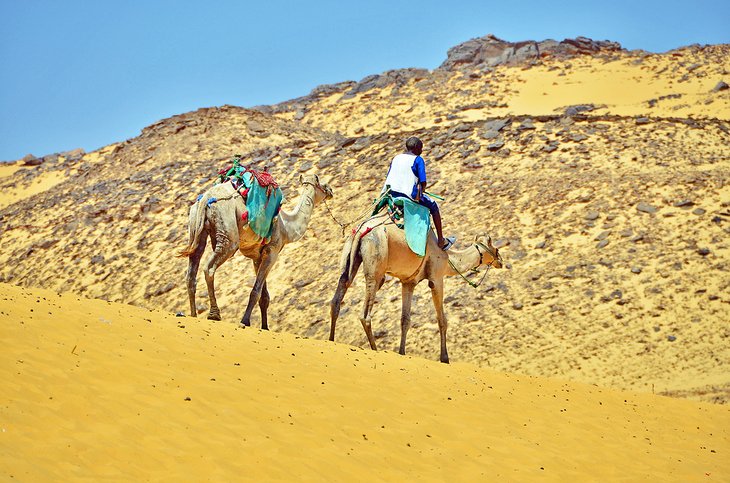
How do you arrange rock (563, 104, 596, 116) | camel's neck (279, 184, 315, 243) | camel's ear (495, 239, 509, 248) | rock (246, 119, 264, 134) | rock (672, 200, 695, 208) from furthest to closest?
rock (563, 104, 596, 116), rock (246, 119, 264, 134), camel's ear (495, 239, 509, 248), rock (672, 200, 695, 208), camel's neck (279, 184, 315, 243)

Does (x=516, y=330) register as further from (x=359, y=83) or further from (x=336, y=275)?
(x=359, y=83)

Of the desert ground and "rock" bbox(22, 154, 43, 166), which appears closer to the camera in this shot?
the desert ground

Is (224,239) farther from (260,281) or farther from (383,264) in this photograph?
(383,264)

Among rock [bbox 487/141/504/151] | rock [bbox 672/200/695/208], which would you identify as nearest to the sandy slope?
rock [bbox 672/200/695/208]

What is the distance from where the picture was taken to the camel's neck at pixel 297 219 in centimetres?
1512

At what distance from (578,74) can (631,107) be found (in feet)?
33.6

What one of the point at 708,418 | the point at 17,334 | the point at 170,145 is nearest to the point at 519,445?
the point at 708,418

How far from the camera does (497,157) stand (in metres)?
24.5

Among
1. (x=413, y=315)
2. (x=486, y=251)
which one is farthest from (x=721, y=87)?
(x=486, y=251)

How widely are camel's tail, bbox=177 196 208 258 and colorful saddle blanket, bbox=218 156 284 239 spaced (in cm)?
67

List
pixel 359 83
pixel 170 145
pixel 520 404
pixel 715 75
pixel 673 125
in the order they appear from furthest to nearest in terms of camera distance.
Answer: pixel 359 83 → pixel 715 75 → pixel 170 145 → pixel 673 125 → pixel 520 404

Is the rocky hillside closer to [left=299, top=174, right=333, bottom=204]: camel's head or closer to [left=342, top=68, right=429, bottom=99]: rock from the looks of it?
[left=299, top=174, right=333, bottom=204]: camel's head

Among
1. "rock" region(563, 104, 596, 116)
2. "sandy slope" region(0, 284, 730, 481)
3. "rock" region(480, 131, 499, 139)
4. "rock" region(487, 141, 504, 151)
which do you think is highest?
"rock" region(563, 104, 596, 116)

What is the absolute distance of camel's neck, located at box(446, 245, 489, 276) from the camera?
14820mm
